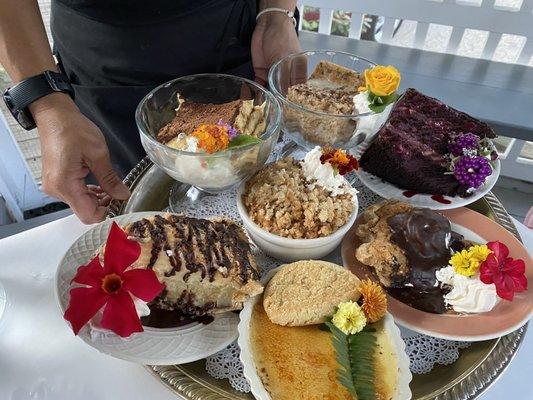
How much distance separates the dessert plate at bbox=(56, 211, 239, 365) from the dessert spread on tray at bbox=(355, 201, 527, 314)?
27cm

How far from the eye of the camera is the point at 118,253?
2.23ft

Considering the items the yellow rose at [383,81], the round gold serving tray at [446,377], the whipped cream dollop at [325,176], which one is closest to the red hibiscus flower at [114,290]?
the round gold serving tray at [446,377]

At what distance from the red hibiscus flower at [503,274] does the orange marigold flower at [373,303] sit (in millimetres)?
180

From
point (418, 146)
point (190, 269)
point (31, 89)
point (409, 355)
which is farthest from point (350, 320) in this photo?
point (31, 89)

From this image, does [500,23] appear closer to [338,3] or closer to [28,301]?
[338,3]

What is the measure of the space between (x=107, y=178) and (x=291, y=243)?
37cm

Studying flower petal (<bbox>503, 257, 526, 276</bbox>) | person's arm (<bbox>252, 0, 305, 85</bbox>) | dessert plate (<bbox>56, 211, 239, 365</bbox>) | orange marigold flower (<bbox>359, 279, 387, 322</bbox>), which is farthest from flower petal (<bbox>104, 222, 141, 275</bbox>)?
person's arm (<bbox>252, 0, 305, 85</bbox>)

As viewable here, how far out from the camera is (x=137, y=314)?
2.21ft

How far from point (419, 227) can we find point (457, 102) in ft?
3.76

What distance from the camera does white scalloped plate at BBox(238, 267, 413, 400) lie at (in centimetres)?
64

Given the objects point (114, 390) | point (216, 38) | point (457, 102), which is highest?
point (216, 38)

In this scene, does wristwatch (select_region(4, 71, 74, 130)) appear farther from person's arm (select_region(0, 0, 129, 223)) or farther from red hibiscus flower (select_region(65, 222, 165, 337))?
red hibiscus flower (select_region(65, 222, 165, 337))

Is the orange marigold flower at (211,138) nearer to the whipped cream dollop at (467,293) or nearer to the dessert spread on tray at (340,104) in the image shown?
the dessert spread on tray at (340,104)

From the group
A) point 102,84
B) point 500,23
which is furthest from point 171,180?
point 500,23
